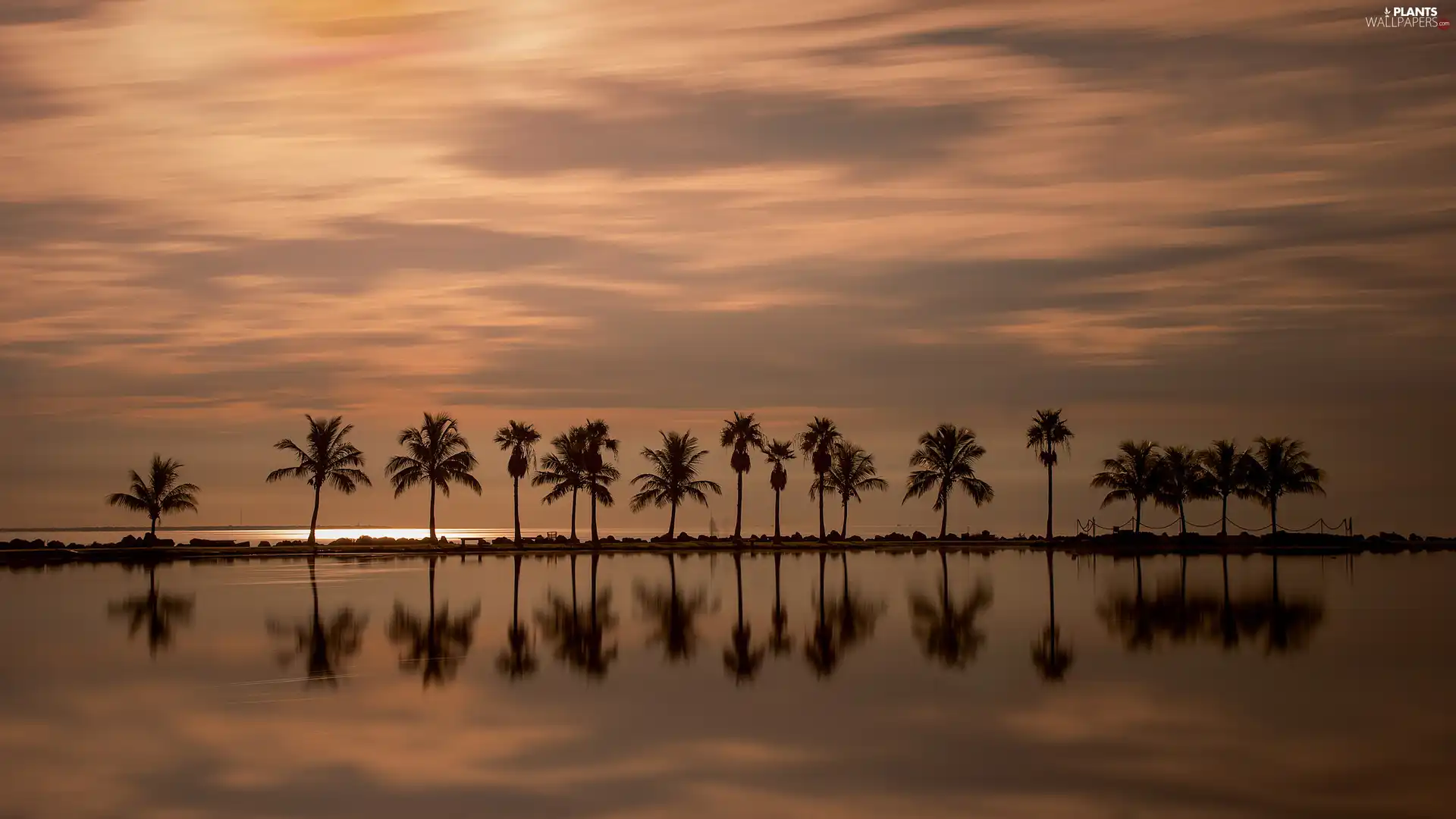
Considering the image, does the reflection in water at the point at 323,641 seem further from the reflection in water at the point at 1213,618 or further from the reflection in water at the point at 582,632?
the reflection in water at the point at 1213,618

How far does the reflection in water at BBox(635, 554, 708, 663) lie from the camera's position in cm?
3008

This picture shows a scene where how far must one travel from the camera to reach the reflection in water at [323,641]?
25906mm

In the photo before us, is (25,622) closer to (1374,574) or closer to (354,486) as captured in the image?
(354,486)

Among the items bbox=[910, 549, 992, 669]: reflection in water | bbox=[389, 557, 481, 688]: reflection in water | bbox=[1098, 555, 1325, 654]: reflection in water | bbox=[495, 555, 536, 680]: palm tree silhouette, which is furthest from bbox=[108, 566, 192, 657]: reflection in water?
bbox=[1098, 555, 1325, 654]: reflection in water

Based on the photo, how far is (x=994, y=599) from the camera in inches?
1702

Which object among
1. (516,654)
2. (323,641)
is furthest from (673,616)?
(323,641)

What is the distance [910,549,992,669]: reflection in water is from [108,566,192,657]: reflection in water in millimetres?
16753

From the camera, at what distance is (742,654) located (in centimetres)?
2869

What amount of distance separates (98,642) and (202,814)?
1915 centimetres

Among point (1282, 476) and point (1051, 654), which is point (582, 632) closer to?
point (1051, 654)

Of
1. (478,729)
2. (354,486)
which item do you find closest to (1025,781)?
(478,729)

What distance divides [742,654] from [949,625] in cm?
785

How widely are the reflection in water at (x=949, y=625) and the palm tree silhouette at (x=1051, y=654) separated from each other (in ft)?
4.27

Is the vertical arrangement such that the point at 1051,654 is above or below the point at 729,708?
above
